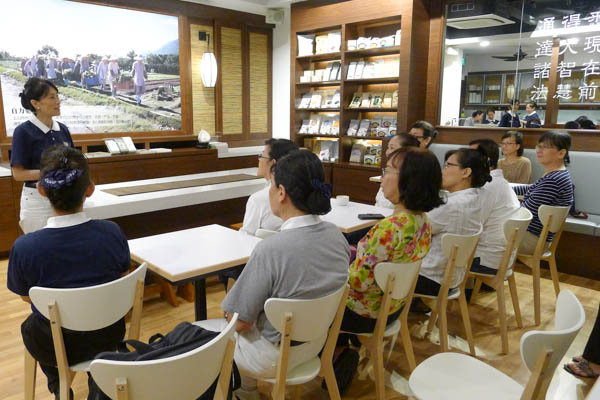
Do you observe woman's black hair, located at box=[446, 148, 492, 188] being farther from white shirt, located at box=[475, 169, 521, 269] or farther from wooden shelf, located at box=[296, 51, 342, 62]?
wooden shelf, located at box=[296, 51, 342, 62]

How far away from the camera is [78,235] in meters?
1.68

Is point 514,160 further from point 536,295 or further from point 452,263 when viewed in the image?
point 452,263

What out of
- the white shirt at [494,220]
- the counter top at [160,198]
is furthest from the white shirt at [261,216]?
the white shirt at [494,220]

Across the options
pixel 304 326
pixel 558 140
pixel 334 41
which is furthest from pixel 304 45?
pixel 304 326

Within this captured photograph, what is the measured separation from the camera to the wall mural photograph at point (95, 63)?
15.5 feet

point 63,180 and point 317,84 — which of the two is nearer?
point 63,180

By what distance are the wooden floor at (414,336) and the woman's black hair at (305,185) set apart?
116cm

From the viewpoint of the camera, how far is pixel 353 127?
592cm

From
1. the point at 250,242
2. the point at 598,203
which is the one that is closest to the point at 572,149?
the point at 598,203

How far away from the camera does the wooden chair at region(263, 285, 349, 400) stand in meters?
1.47

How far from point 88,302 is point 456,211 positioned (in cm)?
195

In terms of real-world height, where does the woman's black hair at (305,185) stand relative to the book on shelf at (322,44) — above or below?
below

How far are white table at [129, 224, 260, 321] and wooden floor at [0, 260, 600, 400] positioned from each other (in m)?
0.76

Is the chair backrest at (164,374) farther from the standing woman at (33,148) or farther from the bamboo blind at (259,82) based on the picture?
the bamboo blind at (259,82)
